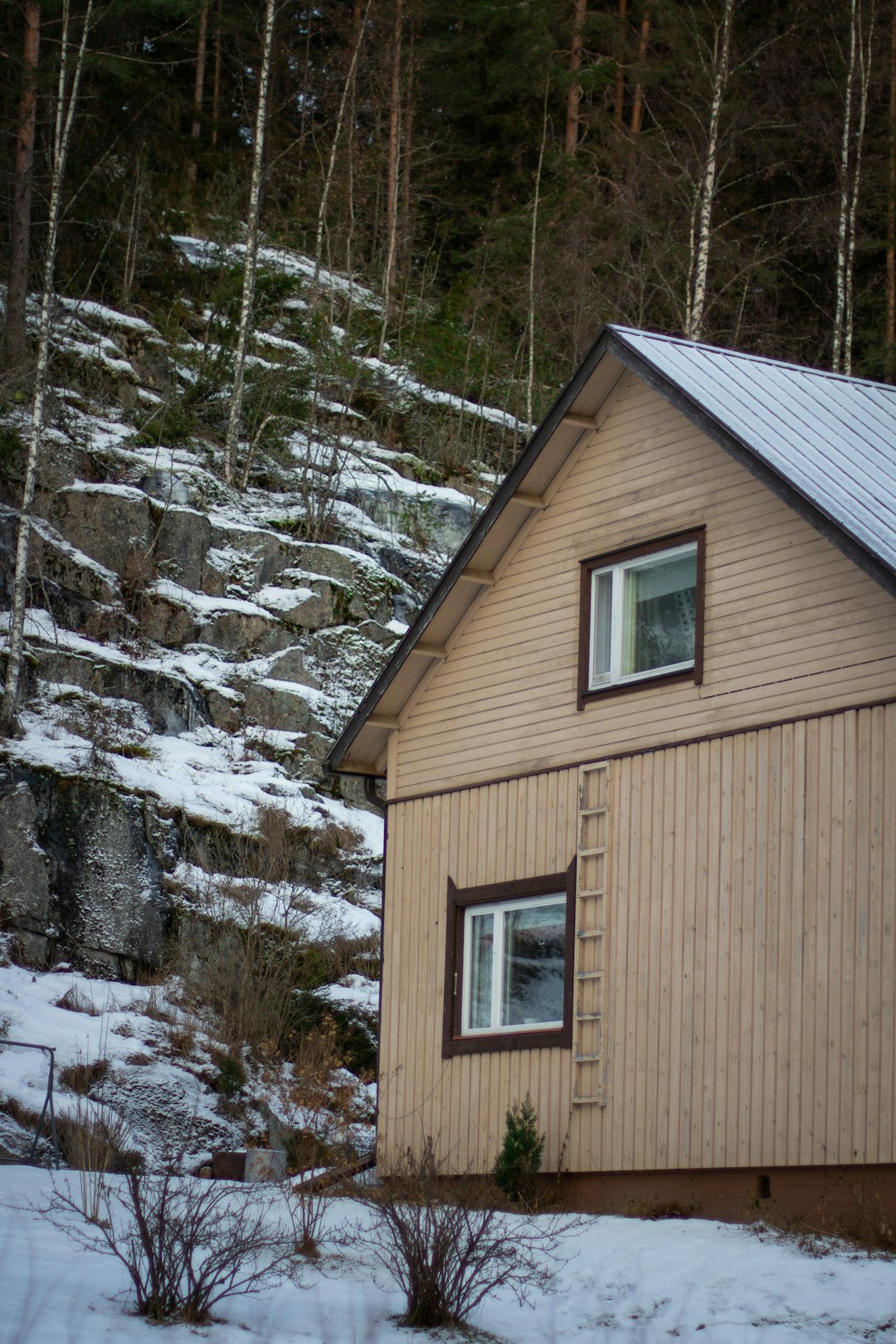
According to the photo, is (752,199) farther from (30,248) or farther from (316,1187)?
(316,1187)

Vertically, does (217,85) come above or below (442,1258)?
above

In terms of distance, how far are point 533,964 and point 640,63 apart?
24782 millimetres

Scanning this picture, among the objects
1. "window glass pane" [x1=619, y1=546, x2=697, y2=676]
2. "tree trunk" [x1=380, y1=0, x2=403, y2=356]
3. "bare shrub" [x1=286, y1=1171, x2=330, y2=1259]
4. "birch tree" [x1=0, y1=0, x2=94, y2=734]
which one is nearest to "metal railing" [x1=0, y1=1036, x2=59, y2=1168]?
"bare shrub" [x1=286, y1=1171, x2=330, y2=1259]

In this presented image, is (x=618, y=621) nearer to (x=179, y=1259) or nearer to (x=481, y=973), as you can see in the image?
(x=481, y=973)

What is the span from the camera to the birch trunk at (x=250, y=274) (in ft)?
98.7

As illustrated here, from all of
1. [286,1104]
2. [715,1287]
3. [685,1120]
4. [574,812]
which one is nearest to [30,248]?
[286,1104]

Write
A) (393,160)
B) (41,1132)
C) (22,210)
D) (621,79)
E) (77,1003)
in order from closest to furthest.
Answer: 1. (41,1132)
2. (77,1003)
3. (22,210)
4. (393,160)
5. (621,79)

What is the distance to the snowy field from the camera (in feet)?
26.8

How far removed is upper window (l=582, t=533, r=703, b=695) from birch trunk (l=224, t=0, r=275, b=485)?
17060 mm

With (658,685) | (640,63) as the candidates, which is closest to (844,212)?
(640,63)

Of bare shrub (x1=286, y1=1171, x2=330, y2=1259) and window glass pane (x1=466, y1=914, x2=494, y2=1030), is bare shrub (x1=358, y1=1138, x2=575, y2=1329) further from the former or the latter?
window glass pane (x1=466, y1=914, x2=494, y2=1030)

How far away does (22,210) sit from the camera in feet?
92.3

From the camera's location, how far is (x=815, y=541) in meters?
12.0

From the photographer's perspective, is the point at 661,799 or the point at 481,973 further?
the point at 481,973
